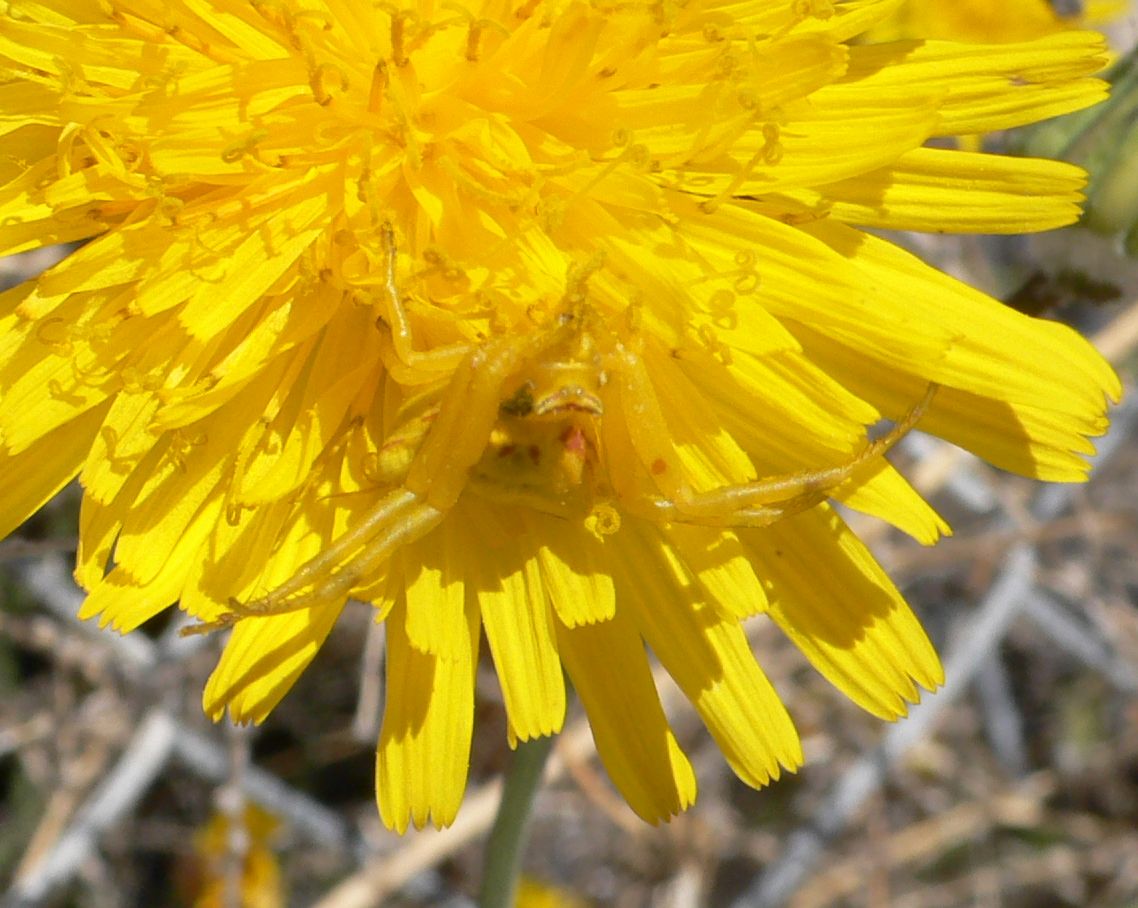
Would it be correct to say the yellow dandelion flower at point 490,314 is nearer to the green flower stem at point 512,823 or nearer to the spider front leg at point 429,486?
the spider front leg at point 429,486

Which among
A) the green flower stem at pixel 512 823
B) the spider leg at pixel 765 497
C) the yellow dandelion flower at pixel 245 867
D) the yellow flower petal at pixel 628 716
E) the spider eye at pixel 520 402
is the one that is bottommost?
the yellow dandelion flower at pixel 245 867

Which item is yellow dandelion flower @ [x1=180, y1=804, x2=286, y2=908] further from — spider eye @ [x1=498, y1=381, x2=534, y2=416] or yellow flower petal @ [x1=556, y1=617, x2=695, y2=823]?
spider eye @ [x1=498, y1=381, x2=534, y2=416]

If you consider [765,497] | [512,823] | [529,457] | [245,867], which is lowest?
[245,867]

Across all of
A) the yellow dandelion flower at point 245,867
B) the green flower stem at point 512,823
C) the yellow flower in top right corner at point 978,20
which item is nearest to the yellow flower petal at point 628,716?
the green flower stem at point 512,823

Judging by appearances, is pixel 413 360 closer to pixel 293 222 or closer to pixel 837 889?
pixel 293 222

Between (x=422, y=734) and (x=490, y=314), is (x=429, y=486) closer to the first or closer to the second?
(x=490, y=314)

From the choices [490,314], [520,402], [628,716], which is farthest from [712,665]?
[490,314]
